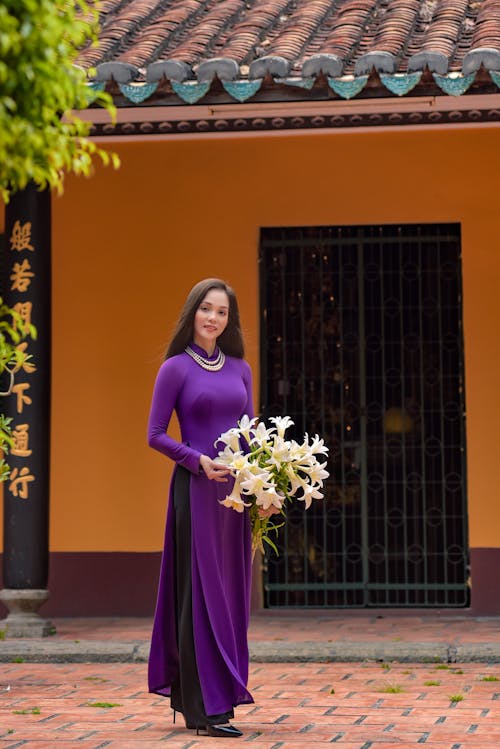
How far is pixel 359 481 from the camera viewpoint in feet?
31.4

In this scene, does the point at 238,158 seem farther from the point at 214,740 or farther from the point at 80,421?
the point at 214,740

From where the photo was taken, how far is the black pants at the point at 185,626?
5.66 metres

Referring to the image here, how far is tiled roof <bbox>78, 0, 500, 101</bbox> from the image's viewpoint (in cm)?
764

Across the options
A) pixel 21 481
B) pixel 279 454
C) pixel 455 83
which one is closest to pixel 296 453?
pixel 279 454

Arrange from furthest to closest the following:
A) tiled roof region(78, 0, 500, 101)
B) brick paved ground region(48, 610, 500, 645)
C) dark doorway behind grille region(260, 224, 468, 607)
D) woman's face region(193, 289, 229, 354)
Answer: dark doorway behind grille region(260, 224, 468, 607) → brick paved ground region(48, 610, 500, 645) → tiled roof region(78, 0, 500, 101) → woman's face region(193, 289, 229, 354)

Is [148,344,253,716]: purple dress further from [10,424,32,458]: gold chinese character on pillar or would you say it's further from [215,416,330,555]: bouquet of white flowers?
[10,424,32,458]: gold chinese character on pillar

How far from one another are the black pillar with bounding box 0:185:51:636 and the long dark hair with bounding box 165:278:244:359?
2894 millimetres

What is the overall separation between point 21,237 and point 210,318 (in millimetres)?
3197

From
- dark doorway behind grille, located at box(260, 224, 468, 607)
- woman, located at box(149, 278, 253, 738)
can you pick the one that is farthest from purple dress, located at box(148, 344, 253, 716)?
dark doorway behind grille, located at box(260, 224, 468, 607)

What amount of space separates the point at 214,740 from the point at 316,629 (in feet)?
11.2

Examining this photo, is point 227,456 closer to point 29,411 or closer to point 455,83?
point 455,83

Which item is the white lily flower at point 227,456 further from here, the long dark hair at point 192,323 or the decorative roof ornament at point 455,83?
the decorative roof ornament at point 455,83

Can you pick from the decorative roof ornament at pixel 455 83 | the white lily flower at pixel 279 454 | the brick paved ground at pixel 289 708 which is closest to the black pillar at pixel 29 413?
the brick paved ground at pixel 289 708

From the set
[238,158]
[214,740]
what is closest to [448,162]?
[238,158]
